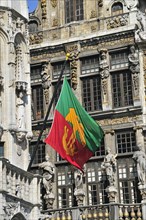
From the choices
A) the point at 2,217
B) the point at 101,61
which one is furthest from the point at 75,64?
the point at 2,217

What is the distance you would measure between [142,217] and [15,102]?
6874 mm

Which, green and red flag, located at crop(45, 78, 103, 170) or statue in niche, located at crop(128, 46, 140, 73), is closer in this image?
green and red flag, located at crop(45, 78, 103, 170)

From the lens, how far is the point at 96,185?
24016mm

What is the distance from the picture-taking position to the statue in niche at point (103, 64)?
2489 centimetres

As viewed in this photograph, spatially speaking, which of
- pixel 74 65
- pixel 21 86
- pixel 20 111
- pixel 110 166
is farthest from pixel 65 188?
pixel 21 86

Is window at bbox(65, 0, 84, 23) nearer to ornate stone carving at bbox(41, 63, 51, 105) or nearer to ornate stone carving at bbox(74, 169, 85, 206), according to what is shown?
ornate stone carving at bbox(41, 63, 51, 105)

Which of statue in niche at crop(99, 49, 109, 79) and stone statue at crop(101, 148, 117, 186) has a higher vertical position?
statue in niche at crop(99, 49, 109, 79)

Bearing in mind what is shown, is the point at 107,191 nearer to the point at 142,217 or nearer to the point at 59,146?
the point at 142,217

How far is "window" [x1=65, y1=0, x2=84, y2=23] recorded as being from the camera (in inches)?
1049

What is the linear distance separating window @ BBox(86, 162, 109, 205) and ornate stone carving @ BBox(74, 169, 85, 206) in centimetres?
56

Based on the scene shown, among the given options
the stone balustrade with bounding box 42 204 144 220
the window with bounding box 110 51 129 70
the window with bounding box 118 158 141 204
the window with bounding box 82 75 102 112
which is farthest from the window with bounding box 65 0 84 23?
the stone balustrade with bounding box 42 204 144 220

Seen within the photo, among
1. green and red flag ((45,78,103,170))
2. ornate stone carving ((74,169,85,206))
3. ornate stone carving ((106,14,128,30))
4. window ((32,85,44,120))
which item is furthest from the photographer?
window ((32,85,44,120))

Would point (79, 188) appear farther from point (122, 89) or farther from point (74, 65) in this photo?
point (74, 65)

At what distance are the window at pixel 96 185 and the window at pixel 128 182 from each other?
649 mm
